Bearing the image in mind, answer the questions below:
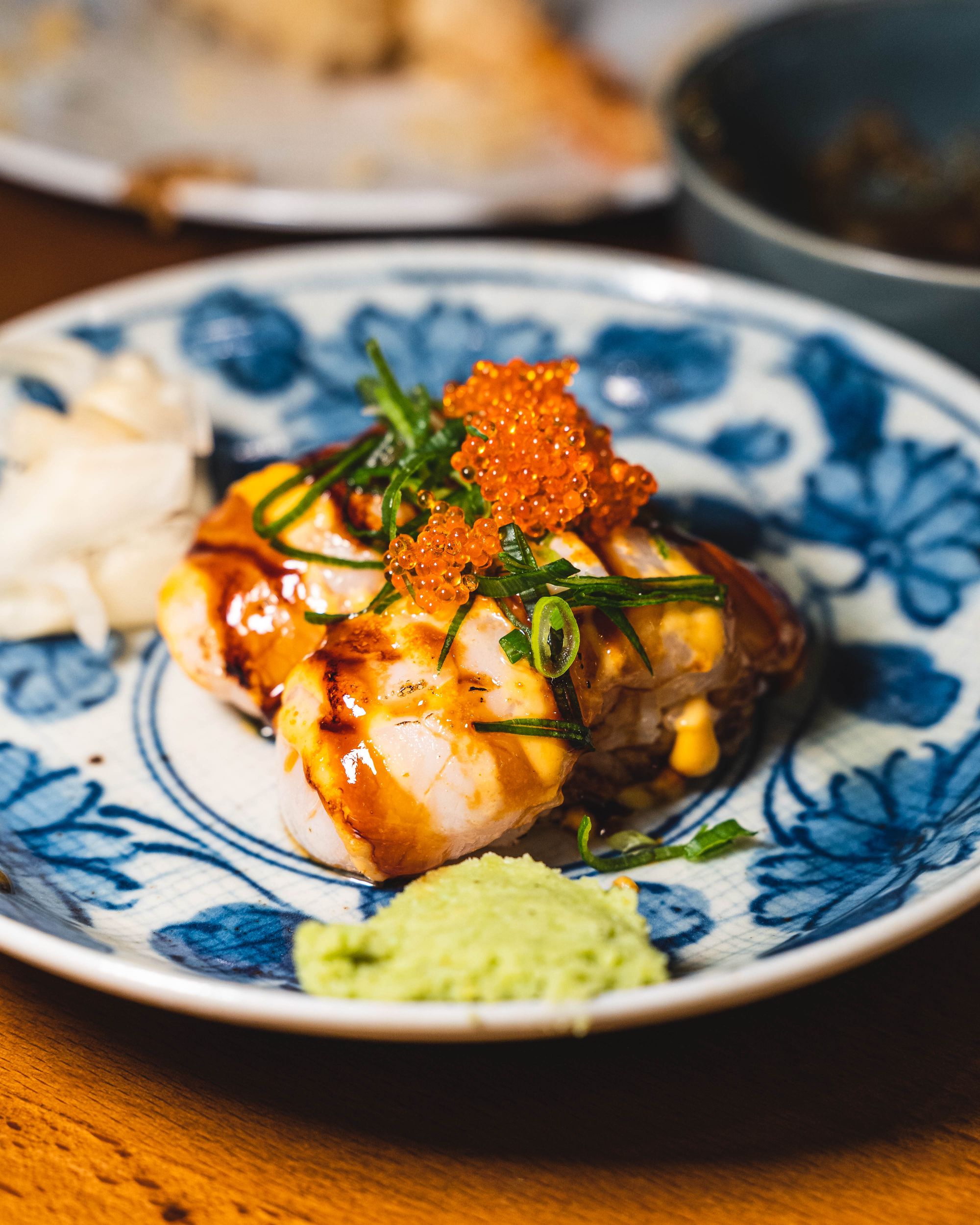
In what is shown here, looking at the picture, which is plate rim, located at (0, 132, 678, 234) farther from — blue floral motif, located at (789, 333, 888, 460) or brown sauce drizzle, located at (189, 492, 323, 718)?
brown sauce drizzle, located at (189, 492, 323, 718)

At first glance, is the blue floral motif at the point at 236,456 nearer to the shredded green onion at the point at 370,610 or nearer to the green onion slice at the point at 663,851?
the shredded green onion at the point at 370,610

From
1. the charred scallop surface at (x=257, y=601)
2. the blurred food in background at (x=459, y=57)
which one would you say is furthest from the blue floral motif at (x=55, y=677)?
the blurred food in background at (x=459, y=57)

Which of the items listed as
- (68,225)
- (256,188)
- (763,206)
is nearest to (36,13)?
(68,225)

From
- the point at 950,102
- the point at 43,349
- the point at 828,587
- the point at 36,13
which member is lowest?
the point at 828,587

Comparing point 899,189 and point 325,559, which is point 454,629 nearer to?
point 325,559

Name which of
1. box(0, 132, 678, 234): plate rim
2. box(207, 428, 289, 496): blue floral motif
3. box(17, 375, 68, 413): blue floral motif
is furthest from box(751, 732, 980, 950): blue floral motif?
box(0, 132, 678, 234): plate rim

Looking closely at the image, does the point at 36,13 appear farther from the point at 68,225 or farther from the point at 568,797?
the point at 568,797
